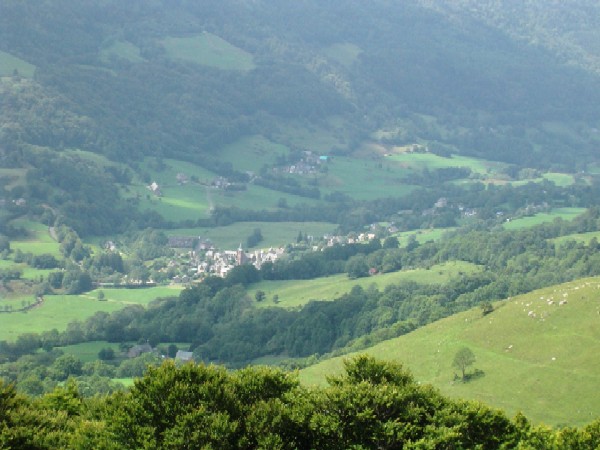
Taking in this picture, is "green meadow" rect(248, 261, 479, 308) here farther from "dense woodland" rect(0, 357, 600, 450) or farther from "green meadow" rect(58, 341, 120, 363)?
"dense woodland" rect(0, 357, 600, 450)

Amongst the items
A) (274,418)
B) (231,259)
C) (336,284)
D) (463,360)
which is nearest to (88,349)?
(336,284)

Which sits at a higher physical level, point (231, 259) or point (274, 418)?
point (274, 418)

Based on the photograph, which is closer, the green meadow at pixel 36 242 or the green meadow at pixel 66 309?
the green meadow at pixel 66 309

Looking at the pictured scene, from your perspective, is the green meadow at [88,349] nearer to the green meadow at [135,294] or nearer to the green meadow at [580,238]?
the green meadow at [135,294]

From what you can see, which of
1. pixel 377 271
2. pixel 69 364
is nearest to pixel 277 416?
pixel 69 364

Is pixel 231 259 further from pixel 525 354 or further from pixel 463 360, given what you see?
pixel 525 354

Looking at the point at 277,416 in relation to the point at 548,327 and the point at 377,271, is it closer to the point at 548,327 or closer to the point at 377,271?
the point at 548,327

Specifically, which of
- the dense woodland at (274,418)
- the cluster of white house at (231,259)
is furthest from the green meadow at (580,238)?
the dense woodland at (274,418)
